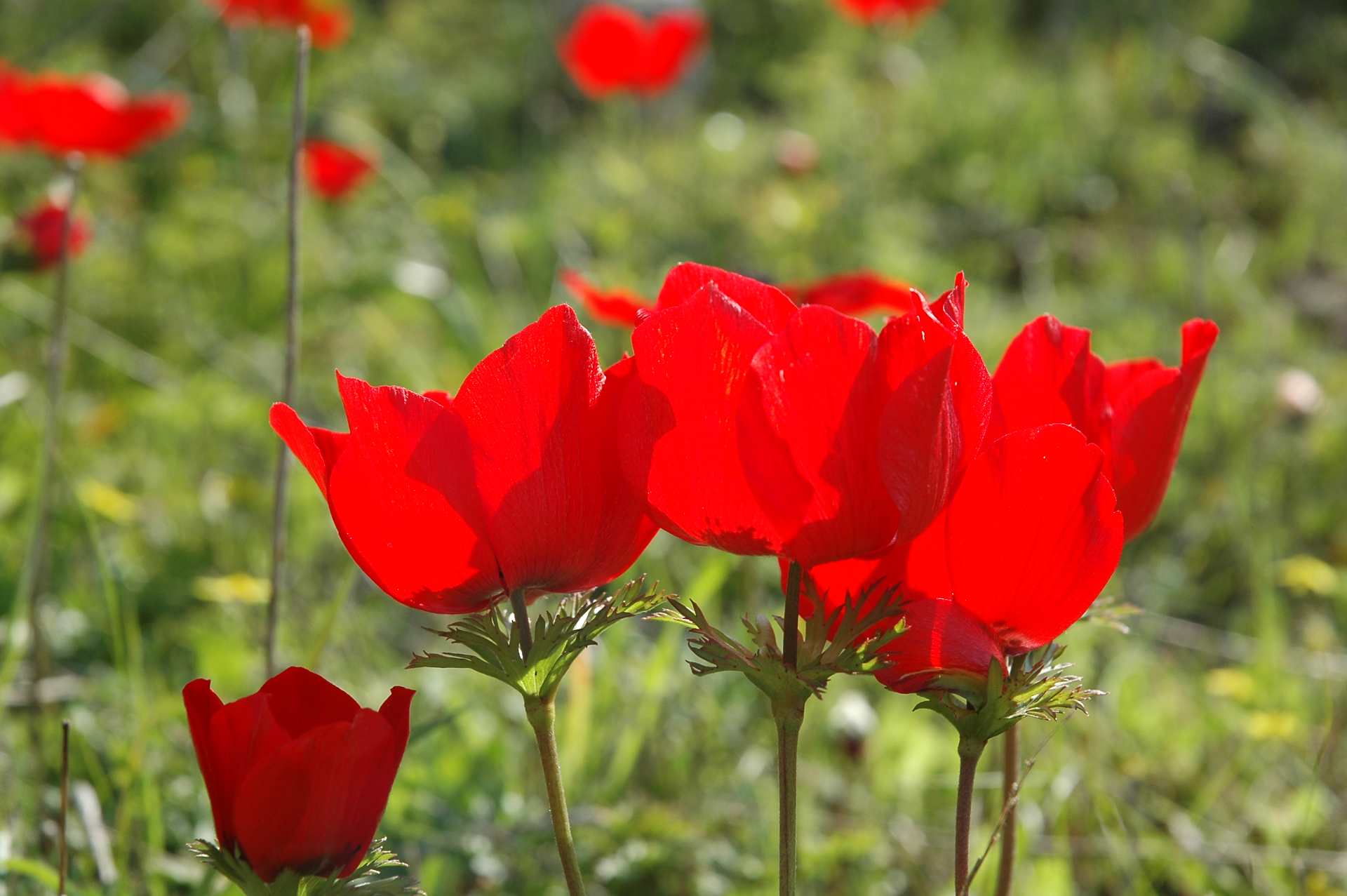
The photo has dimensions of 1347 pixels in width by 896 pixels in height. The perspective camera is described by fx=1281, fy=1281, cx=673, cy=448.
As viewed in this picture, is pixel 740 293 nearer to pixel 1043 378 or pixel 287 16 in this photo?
pixel 1043 378

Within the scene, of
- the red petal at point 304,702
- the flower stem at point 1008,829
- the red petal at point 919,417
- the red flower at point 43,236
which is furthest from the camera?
the red flower at point 43,236

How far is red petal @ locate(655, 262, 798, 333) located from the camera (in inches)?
24.2

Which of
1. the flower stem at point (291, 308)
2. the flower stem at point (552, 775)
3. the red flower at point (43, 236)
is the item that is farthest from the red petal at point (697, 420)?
the red flower at point (43, 236)

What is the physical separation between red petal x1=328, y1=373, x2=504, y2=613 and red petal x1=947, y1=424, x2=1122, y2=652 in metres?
0.23

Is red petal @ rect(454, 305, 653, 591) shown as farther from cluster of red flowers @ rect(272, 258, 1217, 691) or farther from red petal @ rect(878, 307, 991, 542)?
red petal @ rect(878, 307, 991, 542)

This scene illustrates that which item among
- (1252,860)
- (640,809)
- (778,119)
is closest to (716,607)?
(640,809)

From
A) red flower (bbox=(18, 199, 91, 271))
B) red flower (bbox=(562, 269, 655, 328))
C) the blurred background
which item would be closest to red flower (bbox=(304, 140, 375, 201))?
the blurred background

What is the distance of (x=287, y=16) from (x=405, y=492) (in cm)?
350

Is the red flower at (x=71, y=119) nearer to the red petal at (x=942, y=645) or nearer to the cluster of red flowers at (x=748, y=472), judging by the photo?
the cluster of red flowers at (x=748, y=472)

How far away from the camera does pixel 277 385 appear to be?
8.53 feet

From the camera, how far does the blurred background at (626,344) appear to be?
1354mm

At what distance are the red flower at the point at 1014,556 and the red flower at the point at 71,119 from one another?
2.24 meters

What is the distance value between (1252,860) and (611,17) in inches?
120

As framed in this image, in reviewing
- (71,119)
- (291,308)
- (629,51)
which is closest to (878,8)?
(629,51)
